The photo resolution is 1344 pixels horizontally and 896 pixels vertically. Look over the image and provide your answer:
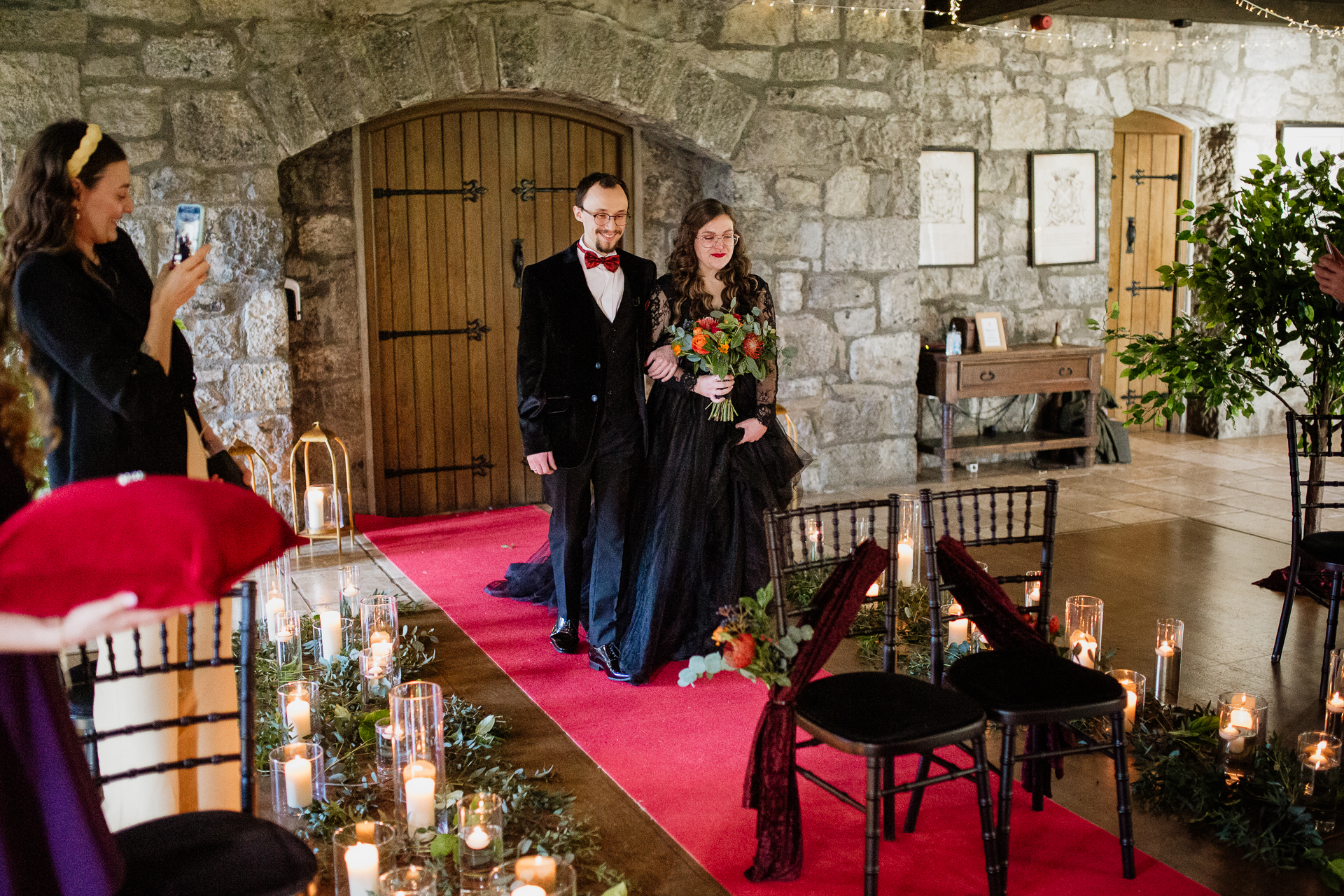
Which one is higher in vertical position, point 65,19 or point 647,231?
point 65,19

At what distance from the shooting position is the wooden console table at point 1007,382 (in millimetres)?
6840

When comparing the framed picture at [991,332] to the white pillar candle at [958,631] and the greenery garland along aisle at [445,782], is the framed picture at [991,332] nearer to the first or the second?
the white pillar candle at [958,631]

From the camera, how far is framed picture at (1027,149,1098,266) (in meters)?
7.40

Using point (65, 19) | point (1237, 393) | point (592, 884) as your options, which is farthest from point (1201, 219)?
point (65, 19)

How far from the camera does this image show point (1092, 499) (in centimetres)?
639

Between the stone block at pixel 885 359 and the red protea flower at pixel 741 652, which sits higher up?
the stone block at pixel 885 359

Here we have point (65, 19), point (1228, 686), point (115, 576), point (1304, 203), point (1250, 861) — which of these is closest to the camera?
point (115, 576)

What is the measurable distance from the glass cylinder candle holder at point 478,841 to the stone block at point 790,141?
435 cm

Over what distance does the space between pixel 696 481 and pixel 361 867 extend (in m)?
1.81

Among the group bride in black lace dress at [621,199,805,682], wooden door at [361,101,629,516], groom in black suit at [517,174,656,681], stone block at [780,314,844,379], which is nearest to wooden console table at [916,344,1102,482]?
stone block at [780,314,844,379]

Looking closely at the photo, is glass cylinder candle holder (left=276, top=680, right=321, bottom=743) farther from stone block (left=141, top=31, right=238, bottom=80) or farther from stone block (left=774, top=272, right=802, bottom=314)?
stone block (left=774, top=272, right=802, bottom=314)

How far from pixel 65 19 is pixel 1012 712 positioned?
4666 mm

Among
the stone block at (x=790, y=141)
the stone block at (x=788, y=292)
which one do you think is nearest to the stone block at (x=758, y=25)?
the stone block at (x=790, y=141)

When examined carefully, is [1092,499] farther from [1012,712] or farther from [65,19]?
[65,19]
